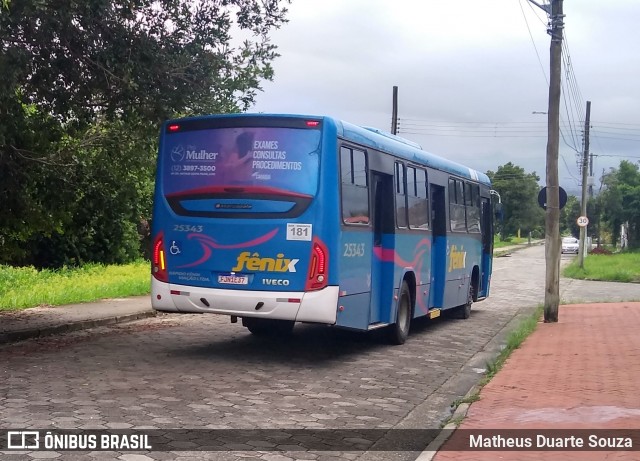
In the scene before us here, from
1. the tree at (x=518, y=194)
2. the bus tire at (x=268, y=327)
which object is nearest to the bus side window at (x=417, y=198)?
the bus tire at (x=268, y=327)

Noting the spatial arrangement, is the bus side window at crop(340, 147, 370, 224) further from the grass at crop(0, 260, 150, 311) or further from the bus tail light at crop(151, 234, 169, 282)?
the grass at crop(0, 260, 150, 311)

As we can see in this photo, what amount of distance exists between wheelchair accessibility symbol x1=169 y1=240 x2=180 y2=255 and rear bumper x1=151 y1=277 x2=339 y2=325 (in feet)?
1.41

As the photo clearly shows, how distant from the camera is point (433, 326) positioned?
57.0 feet

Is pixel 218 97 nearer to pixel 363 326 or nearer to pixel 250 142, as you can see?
pixel 250 142

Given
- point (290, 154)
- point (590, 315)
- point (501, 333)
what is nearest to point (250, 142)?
point (290, 154)

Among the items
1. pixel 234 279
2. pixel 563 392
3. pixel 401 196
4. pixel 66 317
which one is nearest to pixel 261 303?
pixel 234 279

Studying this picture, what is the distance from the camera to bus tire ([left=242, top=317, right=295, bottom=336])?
44.6ft

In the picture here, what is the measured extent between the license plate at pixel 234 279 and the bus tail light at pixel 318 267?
81cm

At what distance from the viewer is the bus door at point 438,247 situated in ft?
51.5

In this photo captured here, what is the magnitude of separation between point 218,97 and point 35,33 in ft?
8.86

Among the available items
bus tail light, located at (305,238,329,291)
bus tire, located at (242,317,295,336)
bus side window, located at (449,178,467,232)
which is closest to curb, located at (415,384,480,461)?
A: bus tail light, located at (305,238,329,291)

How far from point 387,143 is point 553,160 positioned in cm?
613

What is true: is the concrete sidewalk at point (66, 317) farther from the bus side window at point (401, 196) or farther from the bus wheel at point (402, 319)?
the bus side window at point (401, 196)

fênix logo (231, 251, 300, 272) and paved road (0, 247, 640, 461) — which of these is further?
fênix logo (231, 251, 300, 272)
